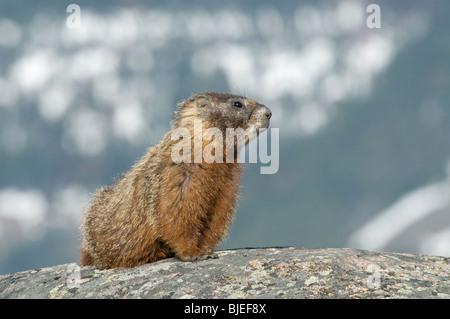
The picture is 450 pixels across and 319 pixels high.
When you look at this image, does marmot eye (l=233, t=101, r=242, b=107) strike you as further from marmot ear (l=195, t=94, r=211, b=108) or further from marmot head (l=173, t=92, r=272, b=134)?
marmot ear (l=195, t=94, r=211, b=108)

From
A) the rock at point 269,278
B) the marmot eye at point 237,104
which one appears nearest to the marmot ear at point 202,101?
the marmot eye at point 237,104

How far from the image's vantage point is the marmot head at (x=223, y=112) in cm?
875

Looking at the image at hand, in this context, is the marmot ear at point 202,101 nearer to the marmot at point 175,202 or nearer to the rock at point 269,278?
the marmot at point 175,202

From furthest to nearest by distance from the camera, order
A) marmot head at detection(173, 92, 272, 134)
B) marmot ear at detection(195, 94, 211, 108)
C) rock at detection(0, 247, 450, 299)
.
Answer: marmot ear at detection(195, 94, 211, 108)
marmot head at detection(173, 92, 272, 134)
rock at detection(0, 247, 450, 299)

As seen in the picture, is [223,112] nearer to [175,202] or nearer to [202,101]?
[202,101]

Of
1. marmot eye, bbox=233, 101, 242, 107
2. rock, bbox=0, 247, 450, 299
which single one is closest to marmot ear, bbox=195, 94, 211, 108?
marmot eye, bbox=233, 101, 242, 107

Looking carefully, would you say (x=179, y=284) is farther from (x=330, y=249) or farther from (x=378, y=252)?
(x=378, y=252)

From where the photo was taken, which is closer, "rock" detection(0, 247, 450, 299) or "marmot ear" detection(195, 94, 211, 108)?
"rock" detection(0, 247, 450, 299)

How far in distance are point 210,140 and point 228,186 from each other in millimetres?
800

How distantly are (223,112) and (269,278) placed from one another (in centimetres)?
323

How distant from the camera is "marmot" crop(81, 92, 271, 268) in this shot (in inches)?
311

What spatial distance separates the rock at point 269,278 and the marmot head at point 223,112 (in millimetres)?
2126

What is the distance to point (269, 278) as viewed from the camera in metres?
6.65

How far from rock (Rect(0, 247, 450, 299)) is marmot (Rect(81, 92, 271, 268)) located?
1.14 ft
